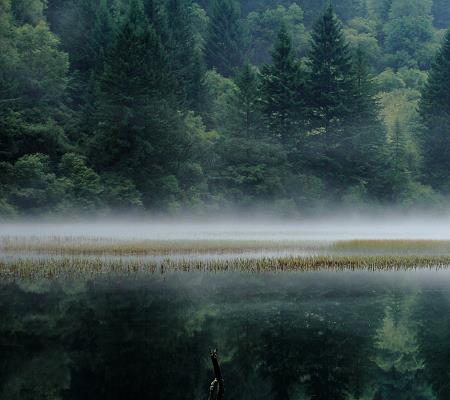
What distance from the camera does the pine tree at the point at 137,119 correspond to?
64.2 metres

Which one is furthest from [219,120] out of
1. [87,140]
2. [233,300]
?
[233,300]

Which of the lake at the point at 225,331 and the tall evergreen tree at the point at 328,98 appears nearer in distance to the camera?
the lake at the point at 225,331

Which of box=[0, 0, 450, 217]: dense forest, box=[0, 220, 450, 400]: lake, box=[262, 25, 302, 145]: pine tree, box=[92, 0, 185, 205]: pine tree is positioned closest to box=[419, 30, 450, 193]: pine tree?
box=[0, 0, 450, 217]: dense forest

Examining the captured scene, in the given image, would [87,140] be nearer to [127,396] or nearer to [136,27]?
[136,27]

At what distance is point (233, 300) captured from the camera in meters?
22.9

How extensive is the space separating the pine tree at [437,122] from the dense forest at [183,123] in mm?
146

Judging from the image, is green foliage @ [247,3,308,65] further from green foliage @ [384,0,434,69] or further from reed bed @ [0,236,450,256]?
reed bed @ [0,236,450,256]

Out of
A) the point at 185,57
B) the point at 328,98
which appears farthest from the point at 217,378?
the point at 185,57

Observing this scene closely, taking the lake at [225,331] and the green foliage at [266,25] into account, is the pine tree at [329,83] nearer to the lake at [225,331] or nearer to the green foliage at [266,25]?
the green foliage at [266,25]

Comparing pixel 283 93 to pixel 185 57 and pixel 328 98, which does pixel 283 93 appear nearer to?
pixel 328 98

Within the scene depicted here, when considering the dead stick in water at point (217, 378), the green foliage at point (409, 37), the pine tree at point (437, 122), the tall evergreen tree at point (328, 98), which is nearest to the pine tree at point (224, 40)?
the tall evergreen tree at point (328, 98)

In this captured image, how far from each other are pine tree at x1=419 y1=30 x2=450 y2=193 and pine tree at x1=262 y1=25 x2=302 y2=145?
1533 centimetres

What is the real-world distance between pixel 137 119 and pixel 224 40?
4041cm

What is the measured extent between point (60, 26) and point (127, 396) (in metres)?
76.6
